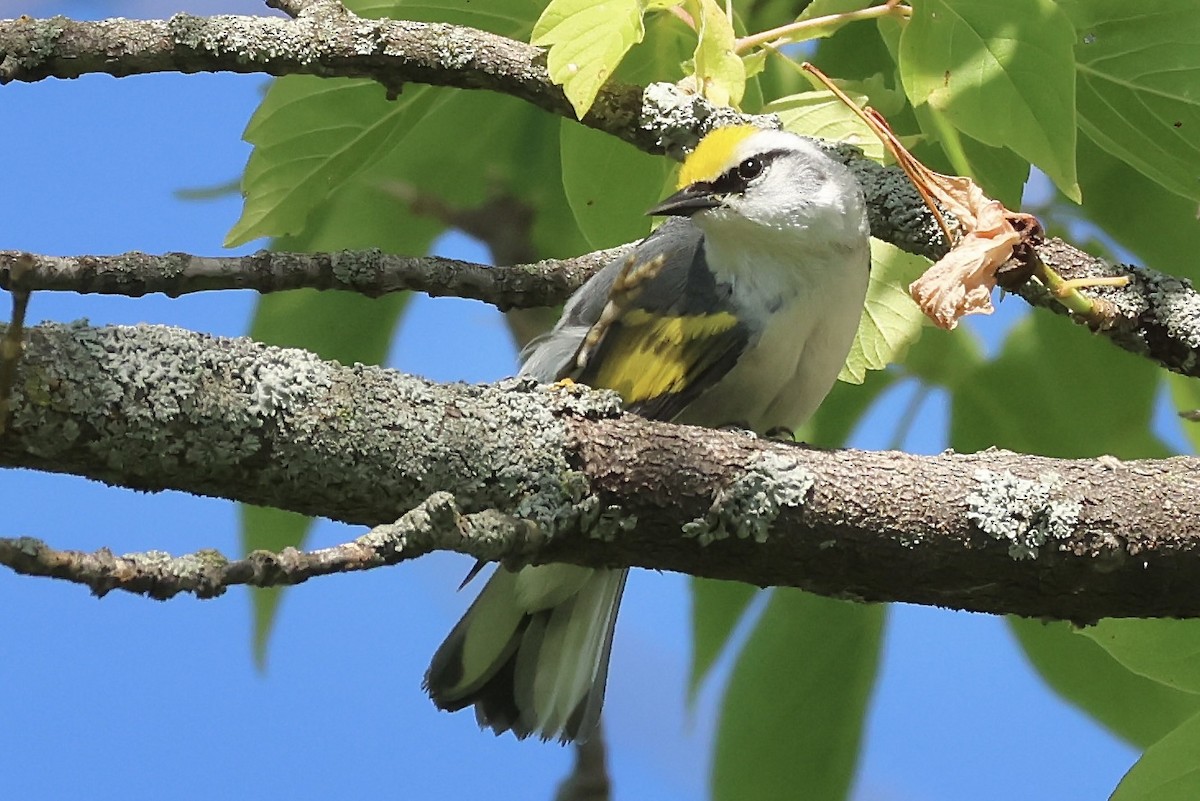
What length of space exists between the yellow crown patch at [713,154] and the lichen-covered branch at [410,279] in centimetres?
24

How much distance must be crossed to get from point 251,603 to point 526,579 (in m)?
0.64

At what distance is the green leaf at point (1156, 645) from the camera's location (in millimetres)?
1262

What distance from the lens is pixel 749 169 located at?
1.43 m

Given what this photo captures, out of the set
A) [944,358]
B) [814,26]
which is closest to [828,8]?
[814,26]

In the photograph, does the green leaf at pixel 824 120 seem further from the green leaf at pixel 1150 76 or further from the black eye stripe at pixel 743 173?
the green leaf at pixel 1150 76

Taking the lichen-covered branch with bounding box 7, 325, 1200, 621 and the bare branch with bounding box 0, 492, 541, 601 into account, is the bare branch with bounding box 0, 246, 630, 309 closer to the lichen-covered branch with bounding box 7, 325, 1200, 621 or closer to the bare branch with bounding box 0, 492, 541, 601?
the lichen-covered branch with bounding box 7, 325, 1200, 621

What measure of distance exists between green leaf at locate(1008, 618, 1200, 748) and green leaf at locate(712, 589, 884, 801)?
8.2 inches

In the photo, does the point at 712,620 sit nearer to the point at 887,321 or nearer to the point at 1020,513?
the point at 887,321

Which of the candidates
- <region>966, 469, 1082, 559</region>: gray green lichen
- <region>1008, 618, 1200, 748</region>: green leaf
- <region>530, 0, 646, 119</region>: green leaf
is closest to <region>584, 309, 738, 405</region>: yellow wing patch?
<region>530, 0, 646, 119</region>: green leaf

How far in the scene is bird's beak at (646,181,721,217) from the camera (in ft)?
4.42

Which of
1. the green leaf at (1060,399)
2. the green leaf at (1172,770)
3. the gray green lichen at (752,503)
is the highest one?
the green leaf at (1060,399)

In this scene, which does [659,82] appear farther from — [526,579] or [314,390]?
[314,390]

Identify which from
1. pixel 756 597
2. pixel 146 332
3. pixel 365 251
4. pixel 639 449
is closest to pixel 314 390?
pixel 146 332

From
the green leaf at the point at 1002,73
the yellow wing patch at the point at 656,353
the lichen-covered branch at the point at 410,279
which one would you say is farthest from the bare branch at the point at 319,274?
the green leaf at the point at 1002,73
